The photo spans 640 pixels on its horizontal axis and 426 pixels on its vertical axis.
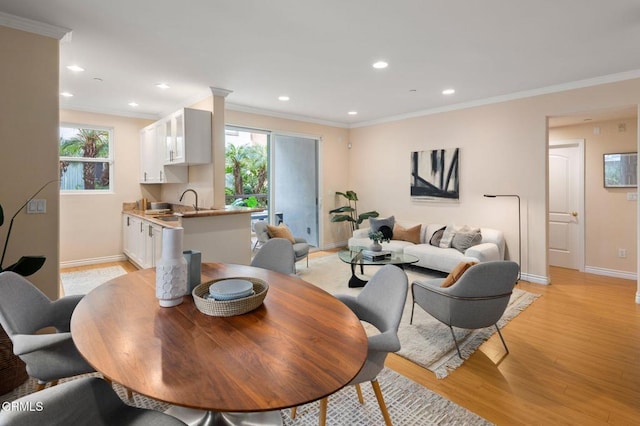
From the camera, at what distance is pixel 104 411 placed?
1191 millimetres

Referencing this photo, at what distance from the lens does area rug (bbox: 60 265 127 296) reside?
4.27 m

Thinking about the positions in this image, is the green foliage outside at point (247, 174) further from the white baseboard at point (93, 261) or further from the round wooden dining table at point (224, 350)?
Result: the round wooden dining table at point (224, 350)

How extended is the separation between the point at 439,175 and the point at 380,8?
357 cm

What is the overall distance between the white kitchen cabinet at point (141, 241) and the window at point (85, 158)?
748mm

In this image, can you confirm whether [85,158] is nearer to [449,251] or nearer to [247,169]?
[247,169]

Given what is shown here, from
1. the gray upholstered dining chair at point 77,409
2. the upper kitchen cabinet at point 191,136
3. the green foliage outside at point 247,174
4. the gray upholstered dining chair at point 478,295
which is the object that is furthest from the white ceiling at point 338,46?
the gray upholstered dining chair at point 77,409

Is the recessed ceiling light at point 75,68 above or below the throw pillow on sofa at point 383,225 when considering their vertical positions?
above

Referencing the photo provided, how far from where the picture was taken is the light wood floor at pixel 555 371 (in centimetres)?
201

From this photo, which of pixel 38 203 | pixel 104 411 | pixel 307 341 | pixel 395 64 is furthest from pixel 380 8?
pixel 38 203

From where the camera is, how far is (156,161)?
5297mm

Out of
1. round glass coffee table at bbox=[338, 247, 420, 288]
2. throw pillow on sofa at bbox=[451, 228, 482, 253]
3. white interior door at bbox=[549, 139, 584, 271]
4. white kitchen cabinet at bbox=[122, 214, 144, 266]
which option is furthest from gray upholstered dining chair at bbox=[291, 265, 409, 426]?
white interior door at bbox=[549, 139, 584, 271]

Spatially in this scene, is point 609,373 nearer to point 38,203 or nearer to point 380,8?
point 380,8

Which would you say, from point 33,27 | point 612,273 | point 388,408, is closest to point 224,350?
point 388,408

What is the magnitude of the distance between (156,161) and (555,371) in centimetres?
552
